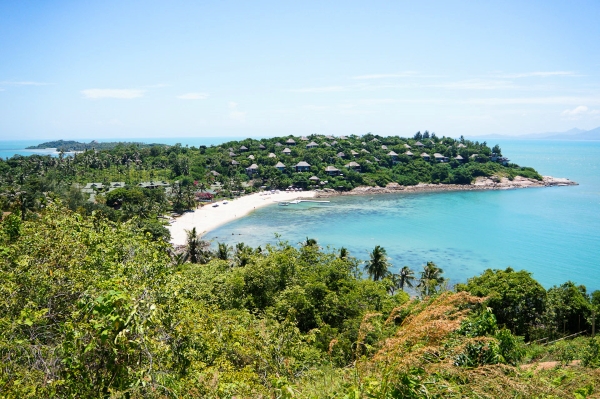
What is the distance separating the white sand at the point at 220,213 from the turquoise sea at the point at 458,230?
71.1 inches

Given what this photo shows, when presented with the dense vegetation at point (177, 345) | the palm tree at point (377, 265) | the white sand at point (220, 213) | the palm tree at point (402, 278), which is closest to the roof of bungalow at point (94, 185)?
the white sand at point (220, 213)

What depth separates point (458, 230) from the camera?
41844mm

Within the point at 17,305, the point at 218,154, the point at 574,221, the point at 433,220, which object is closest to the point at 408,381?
the point at 17,305

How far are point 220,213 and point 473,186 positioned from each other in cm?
4657

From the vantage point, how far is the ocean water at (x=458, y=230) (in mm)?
31969

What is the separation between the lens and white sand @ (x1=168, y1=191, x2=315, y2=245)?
130ft

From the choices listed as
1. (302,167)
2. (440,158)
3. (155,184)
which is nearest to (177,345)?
(155,184)

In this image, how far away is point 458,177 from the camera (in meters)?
68.6

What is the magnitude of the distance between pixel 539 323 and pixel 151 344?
18389 millimetres

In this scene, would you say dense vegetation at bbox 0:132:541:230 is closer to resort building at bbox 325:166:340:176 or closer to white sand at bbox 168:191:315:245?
resort building at bbox 325:166:340:176

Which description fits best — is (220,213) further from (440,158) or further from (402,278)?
(440,158)

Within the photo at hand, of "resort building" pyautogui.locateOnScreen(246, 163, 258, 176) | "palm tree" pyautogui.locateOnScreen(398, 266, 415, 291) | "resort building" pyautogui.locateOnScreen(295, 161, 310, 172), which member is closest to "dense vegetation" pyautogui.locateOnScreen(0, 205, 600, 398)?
"palm tree" pyautogui.locateOnScreen(398, 266, 415, 291)

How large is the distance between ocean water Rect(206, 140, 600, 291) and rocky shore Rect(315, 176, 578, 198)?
10.9 feet

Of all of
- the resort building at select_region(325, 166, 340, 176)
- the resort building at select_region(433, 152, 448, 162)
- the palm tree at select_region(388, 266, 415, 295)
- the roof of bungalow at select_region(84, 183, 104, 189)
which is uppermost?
the resort building at select_region(433, 152, 448, 162)
